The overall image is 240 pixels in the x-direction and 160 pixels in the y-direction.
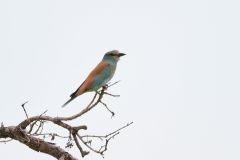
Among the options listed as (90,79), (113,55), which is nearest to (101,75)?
(90,79)

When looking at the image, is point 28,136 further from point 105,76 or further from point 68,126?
point 105,76

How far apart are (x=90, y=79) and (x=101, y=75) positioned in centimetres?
25

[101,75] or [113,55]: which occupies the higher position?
[113,55]

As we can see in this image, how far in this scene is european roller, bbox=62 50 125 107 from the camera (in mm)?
10273

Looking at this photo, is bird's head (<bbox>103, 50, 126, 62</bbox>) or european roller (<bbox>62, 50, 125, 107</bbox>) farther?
bird's head (<bbox>103, 50, 126, 62</bbox>)

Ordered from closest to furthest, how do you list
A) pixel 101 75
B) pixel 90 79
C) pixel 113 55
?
pixel 90 79, pixel 101 75, pixel 113 55

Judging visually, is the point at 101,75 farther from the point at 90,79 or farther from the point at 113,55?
the point at 113,55

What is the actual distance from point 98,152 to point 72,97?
2.43m

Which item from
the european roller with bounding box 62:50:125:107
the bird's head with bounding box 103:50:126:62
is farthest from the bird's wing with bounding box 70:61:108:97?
the bird's head with bounding box 103:50:126:62

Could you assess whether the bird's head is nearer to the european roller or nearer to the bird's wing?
the european roller

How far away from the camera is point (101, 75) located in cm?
1065

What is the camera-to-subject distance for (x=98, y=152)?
7.75 meters

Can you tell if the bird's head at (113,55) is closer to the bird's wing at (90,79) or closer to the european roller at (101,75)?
the european roller at (101,75)

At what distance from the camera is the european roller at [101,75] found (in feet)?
33.7
